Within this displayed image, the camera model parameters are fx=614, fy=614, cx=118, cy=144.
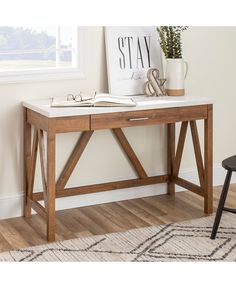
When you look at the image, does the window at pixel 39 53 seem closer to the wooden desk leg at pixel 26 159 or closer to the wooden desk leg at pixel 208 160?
the wooden desk leg at pixel 26 159

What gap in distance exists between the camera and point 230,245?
3557mm

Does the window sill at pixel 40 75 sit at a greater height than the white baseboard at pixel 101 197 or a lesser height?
greater

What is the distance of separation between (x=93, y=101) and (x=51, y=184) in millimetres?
558

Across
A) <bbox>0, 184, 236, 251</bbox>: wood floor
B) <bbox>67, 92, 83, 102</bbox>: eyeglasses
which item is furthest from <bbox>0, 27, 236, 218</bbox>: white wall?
<bbox>67, 92, 83, 102</bbox>: eyeglasses

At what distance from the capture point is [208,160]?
4070mm

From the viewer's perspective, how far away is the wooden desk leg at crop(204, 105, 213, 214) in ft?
13.2

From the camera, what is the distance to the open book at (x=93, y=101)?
3.61m

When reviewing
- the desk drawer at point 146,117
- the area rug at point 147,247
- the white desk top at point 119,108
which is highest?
the white desk top at point 119,108

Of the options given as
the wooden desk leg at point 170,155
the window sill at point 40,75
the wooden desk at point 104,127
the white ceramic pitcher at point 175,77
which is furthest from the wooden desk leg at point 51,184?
the wooden desk leg at point 170,155

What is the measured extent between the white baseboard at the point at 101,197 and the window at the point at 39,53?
803 millimetres

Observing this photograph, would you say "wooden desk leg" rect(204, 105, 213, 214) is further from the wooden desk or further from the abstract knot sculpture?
the abstract knot sculpture

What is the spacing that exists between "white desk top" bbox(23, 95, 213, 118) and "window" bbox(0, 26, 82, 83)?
0.66 ft
